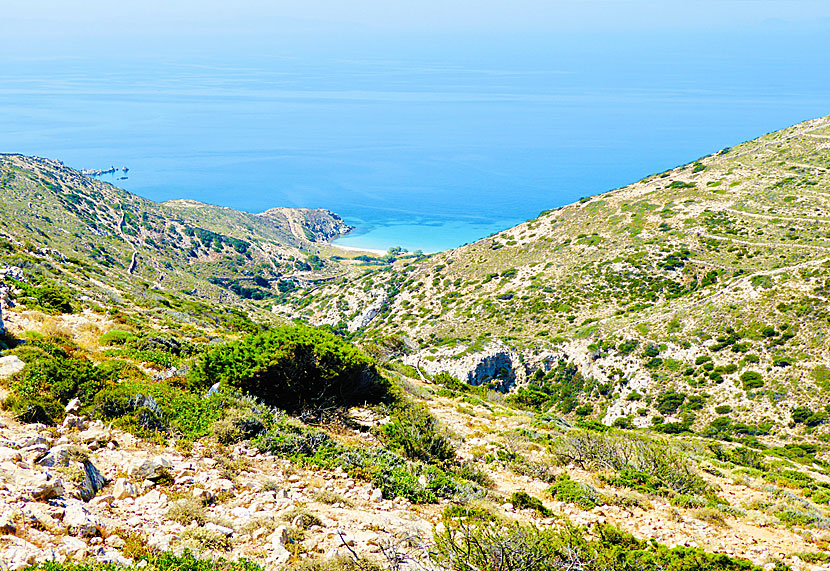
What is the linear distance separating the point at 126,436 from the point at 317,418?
14.6ft

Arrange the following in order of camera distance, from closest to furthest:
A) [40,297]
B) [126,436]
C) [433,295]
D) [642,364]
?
[126,436] < [40,297] < [642,364] < [433,295]

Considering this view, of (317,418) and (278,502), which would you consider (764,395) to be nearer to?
(317,418)

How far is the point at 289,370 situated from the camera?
12.9 m

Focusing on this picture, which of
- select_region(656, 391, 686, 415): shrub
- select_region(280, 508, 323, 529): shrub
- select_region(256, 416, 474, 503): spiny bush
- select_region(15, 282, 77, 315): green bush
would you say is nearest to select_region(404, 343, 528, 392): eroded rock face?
select_region(656, 391, 686, 415): shrub

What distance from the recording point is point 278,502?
25.6 ft

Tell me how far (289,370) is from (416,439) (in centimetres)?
391

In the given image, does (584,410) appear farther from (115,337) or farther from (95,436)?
(95,436)

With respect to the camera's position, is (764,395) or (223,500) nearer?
(223,500)

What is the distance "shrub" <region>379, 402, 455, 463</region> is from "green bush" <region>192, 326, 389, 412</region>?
6.07ft

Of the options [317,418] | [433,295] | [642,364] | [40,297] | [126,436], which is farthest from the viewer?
[433,295]

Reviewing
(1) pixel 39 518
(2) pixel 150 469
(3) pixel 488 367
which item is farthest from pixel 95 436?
(3) pixel 488 367

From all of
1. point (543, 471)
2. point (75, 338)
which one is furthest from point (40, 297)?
point (543, 471)

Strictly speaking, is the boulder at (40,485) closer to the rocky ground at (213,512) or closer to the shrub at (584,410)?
the rocky ground at (213,512)

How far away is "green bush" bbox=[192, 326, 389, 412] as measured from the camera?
12.7m
